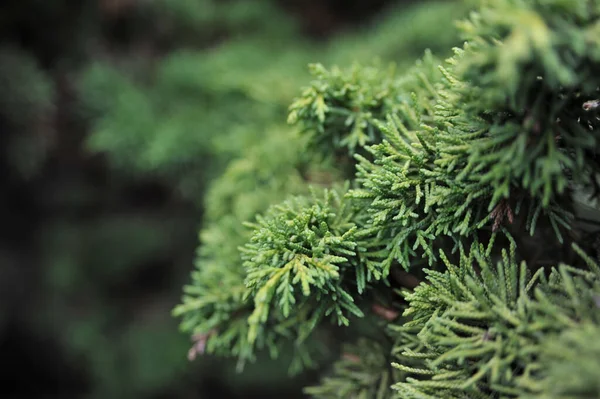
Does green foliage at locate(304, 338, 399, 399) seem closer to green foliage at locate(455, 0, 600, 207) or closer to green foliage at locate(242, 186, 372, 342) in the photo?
green foliage at locate(242, 186, 372, 342)

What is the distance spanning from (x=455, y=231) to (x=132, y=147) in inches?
30.2

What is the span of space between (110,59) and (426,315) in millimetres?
1103

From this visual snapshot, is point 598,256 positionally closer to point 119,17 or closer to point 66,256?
point 119,17

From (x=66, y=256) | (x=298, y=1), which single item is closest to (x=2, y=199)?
(x=66, y=256)

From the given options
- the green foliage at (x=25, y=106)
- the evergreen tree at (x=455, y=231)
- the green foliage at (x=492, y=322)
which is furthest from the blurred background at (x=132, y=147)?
the green foliage at (x=492, y=322)

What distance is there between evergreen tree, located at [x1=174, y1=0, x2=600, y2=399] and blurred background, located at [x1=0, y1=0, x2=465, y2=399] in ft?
1.24

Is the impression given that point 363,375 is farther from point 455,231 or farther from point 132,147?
point 132,147

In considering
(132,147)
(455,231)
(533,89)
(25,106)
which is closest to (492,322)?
(455,231)

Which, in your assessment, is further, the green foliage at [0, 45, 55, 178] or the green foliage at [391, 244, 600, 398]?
the green foliage at [0, 45, 55, 178]

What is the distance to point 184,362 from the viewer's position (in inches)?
51.9

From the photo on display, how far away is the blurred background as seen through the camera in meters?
1.04

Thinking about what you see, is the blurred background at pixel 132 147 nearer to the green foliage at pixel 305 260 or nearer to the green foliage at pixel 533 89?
the green foliage at pixel 305 260

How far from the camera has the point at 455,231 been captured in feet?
1.55

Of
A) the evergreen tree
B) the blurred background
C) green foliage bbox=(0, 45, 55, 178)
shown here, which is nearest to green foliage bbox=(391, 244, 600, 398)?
the evergreen tree
